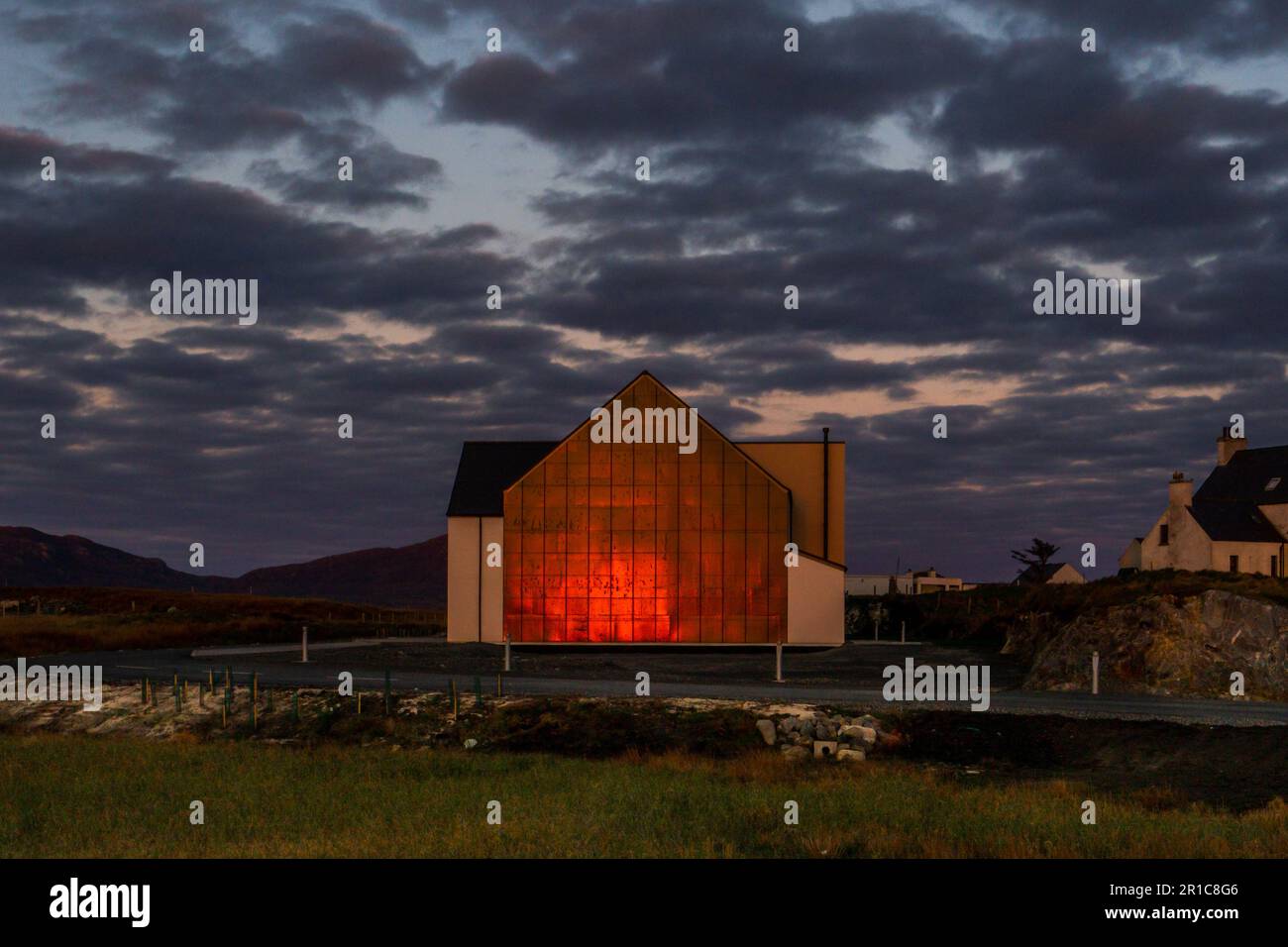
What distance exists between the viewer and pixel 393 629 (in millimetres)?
72562

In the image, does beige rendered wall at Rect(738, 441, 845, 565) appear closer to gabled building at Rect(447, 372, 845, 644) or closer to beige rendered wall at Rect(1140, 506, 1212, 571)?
gabled building at Rect(447, 372, 845, 644)

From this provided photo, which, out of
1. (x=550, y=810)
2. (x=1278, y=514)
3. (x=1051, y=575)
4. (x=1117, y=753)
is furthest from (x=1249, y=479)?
(x=550, y=810)

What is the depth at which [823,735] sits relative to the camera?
27234 mm

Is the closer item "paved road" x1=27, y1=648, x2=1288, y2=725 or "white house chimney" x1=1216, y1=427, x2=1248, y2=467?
"paved road" x1=27, y1=648, x2=1288, y2=725

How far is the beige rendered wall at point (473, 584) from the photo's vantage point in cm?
5941

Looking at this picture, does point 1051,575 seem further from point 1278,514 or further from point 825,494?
point 825,494

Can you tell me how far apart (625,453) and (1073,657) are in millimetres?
23875

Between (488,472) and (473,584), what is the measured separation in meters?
7.17

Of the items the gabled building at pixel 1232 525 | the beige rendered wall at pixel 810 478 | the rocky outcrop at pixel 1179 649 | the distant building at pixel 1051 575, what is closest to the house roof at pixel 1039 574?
the distant building at pixel 1051 575

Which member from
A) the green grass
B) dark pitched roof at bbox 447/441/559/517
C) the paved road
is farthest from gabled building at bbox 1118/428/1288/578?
the green grass

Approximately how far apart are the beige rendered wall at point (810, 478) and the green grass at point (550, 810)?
37.6 metres

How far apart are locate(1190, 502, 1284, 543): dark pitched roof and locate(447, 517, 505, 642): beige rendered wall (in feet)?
150

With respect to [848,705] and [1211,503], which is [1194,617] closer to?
[848,705]

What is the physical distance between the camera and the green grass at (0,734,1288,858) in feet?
51.3
